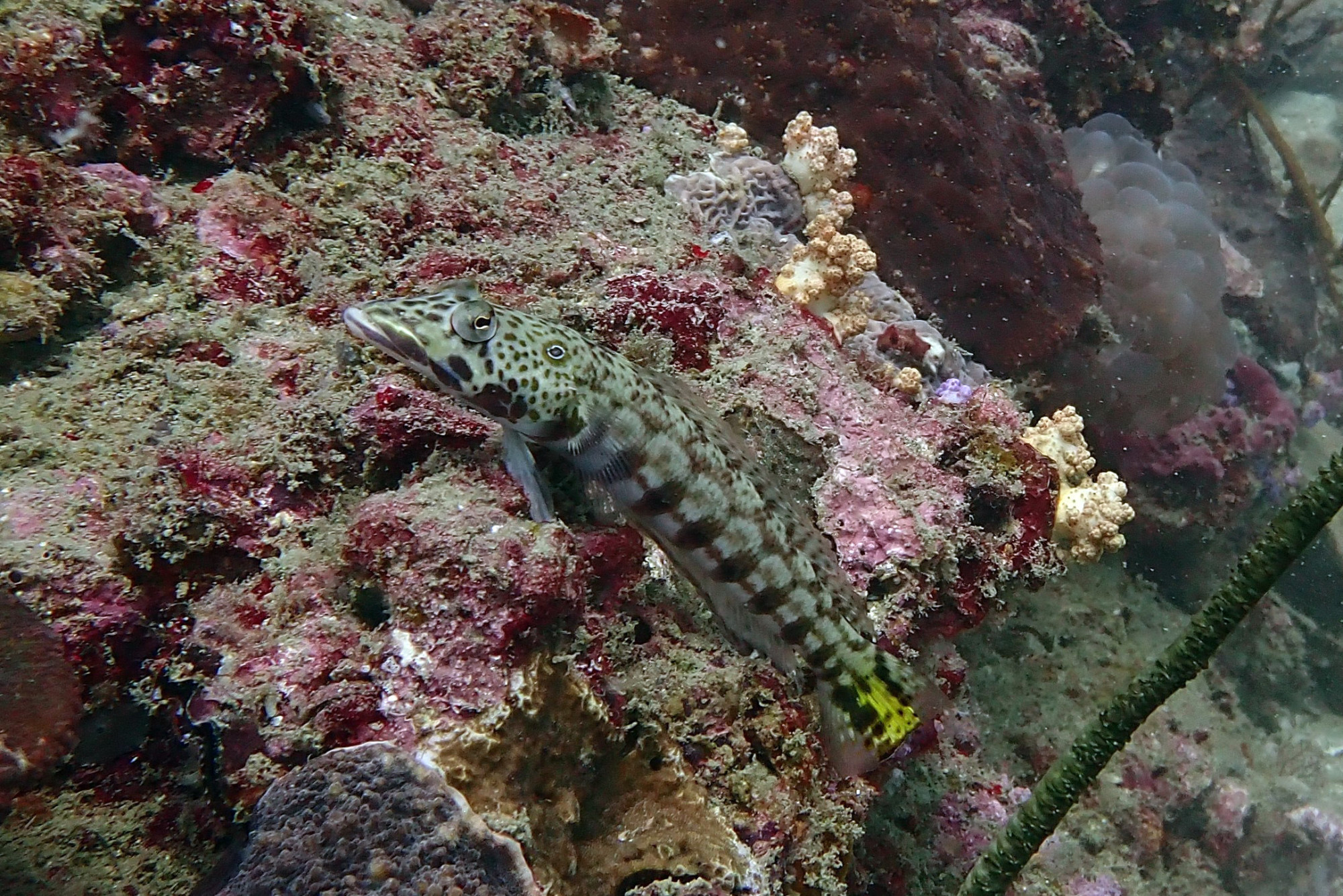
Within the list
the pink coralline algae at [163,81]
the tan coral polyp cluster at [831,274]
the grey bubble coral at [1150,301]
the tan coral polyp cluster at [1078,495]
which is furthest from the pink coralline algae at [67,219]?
the grey bubble coral at [1150,301]

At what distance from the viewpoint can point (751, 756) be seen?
287 centimetres

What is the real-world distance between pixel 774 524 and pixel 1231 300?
10.2 meters

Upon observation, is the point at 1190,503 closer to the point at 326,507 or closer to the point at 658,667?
the point at 658,667

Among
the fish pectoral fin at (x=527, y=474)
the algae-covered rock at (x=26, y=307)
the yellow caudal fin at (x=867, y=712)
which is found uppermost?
the fish pectoral fin at (x=527, y=474)

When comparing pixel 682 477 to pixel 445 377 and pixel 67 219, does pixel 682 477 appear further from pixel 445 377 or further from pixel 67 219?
pixel 67 219

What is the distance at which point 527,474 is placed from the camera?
2.72 m

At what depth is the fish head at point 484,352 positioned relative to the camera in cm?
257

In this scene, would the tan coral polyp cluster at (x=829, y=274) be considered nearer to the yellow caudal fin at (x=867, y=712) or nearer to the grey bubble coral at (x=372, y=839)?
the yellow caudal fin at (x=867, y=712)

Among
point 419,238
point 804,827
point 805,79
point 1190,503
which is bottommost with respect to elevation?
point 1190,503

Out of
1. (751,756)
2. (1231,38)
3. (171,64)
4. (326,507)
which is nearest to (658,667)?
(751,756)

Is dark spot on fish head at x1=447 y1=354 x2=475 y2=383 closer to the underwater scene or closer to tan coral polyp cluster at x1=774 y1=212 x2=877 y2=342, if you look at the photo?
the underwater scene

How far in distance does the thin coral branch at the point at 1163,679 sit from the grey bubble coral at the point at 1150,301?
452cm

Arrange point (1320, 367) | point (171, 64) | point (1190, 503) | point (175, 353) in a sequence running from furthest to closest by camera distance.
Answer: point (1320, 367) → point (1190, 503) → point (171, 64) → point (175, 353)

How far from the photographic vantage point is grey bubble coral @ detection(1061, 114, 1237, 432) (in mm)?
6656
